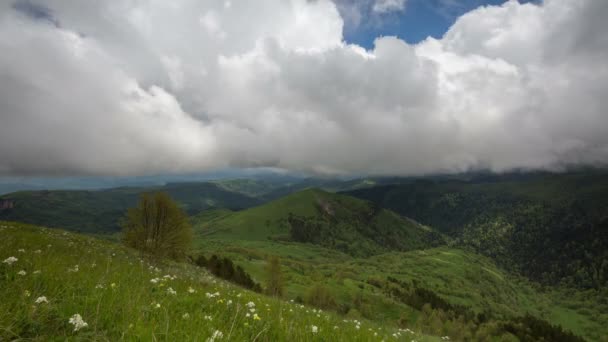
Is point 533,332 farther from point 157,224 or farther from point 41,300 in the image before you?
point 41,300

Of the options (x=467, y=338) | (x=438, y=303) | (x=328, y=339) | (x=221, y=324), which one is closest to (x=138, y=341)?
(x=221, y=324)

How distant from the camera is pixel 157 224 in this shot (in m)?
46.2

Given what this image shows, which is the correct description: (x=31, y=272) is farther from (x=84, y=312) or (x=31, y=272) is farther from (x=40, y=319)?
(x=40, y=319)

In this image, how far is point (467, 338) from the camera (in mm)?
108062

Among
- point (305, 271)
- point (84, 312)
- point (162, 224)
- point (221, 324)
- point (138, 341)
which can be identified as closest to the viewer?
point (138, 341)

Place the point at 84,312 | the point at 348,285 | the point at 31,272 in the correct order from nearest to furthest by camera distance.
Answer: the point at 84,312 → the point at 31,272 → the point at 348,285

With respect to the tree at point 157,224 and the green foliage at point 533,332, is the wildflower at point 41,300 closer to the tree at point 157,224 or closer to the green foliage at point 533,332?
the tree at point 157,224

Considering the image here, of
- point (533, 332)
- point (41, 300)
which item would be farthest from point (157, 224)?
point (533, 332)

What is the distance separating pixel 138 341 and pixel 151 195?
1967 inches

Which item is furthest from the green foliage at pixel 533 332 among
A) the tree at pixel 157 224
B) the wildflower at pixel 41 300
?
the wildflower at pixel 41 300

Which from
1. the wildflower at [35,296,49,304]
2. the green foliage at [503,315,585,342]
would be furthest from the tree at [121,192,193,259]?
the green foliage at [503,315,585,342]

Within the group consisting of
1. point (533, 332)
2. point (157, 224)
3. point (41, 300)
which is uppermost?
point (41, 300)

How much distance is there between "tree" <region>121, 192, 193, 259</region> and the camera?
45250mm

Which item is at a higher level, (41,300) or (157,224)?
(41,300)
